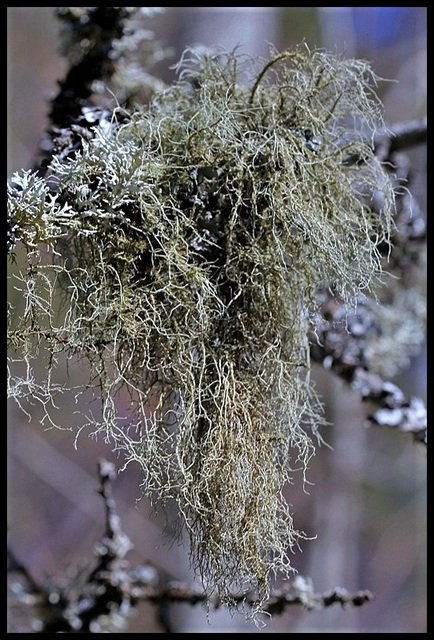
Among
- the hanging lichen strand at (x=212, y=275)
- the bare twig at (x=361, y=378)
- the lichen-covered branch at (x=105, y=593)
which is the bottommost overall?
the lichen-covered branch at (x=105, y=593)

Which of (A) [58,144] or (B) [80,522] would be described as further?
(B) [80,522]

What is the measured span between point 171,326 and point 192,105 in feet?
0.77

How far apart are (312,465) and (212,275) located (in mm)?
2816

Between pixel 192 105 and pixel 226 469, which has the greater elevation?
pixel 192 105

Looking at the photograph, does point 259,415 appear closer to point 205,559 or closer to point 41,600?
point 205,559

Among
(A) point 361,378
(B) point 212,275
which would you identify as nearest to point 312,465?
(A) point 361,378

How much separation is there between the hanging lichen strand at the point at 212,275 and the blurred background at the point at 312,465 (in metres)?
1.71

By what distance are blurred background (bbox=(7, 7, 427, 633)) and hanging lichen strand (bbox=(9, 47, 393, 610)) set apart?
5.62ft

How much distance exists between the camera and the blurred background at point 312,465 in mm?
2584

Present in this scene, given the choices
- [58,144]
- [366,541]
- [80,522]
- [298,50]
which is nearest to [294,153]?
[298,50]

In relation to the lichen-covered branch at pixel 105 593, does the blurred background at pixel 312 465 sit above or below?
above

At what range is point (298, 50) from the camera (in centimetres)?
59

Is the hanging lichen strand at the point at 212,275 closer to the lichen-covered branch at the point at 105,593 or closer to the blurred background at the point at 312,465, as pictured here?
the lichen-covered branch at the point at 105,593

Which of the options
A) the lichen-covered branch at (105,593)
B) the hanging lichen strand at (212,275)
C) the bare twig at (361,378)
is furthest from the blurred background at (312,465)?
the hanging lichen strand at (212,275)
